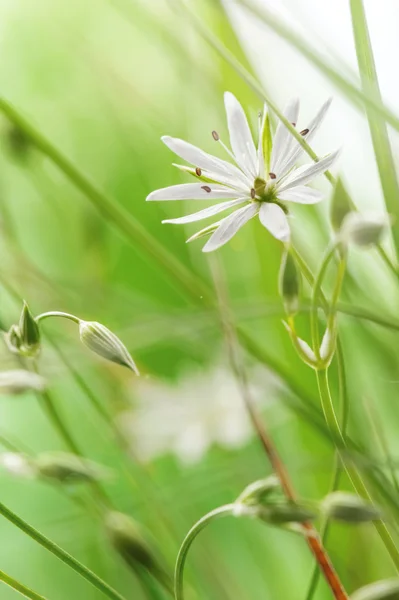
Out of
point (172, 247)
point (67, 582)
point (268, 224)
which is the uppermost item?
point (172, 247)

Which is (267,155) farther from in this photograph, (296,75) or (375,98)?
(296,75)

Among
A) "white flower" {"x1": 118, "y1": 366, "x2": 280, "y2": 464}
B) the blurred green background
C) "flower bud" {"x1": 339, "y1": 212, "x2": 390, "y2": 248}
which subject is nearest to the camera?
"flower bud" {"x1": 339, "y1": 212, "x2": 390, "y2": 248}

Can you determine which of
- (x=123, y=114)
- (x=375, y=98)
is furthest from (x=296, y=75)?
(x=375, y=98)

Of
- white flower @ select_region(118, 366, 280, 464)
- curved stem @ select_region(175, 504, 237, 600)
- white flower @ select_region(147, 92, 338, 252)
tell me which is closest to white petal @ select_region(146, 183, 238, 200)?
white flower @ select_region(147, 92, 338, 252)

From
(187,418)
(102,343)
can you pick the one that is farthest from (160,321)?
(187,418)

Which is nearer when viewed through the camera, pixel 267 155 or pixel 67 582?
pixel 267 155

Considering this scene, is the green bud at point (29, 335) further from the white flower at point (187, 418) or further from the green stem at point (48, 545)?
the white flower at point (187, 418)

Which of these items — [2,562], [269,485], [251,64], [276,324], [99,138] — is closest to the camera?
[269,485]

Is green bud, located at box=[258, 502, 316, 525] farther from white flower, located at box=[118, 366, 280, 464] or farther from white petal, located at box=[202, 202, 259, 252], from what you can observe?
white flower, located at box=[118, 366, 280, 464]
